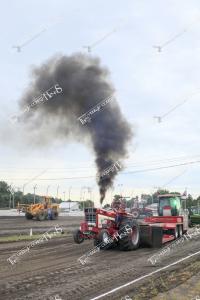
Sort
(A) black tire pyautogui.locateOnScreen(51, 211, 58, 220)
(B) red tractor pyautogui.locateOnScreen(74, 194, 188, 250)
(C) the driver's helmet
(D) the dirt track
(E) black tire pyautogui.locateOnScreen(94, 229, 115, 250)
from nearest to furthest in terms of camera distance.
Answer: (D) the dirt track
(E) black tire pyautogui.locateOnScreen(94, 229, 115, 250)
(B) red tractor pyautogui.locateOnScreen(74, 194, 188, 250)
(C) the driver's helmet
(A) black tire pyautogui.locateOnScreen(51, 211, 58, 220)

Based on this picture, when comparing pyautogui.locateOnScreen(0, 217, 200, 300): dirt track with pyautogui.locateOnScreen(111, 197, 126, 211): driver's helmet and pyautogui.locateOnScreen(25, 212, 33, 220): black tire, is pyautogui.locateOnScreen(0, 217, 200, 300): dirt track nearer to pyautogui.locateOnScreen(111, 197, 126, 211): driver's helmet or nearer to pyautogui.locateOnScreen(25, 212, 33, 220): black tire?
pyautogui.locateOnScreen(111, 197, 126, 211): driver's helmet

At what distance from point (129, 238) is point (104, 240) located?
1.10 metres

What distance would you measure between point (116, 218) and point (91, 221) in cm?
97

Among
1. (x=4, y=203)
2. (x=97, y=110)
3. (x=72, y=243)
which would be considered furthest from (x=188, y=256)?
(x=4, y=203)

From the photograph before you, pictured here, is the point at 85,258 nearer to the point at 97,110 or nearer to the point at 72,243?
the point at 72,243

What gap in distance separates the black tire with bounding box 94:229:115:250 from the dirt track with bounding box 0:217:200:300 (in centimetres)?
32

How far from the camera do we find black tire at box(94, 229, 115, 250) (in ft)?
57.6

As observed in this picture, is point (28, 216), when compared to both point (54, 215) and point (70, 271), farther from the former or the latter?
point (70, 271)

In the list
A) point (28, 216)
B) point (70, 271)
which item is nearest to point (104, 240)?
point (70, 271)

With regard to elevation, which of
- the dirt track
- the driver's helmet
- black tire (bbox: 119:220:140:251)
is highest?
the driver's helmet

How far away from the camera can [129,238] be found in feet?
59.4

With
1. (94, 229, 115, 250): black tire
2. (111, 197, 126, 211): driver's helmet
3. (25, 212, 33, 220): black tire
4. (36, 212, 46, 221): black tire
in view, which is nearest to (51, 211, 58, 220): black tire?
(36, 212, 46, 221): black tire

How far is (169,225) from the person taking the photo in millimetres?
22484

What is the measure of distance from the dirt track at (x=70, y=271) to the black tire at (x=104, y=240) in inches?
12.4
